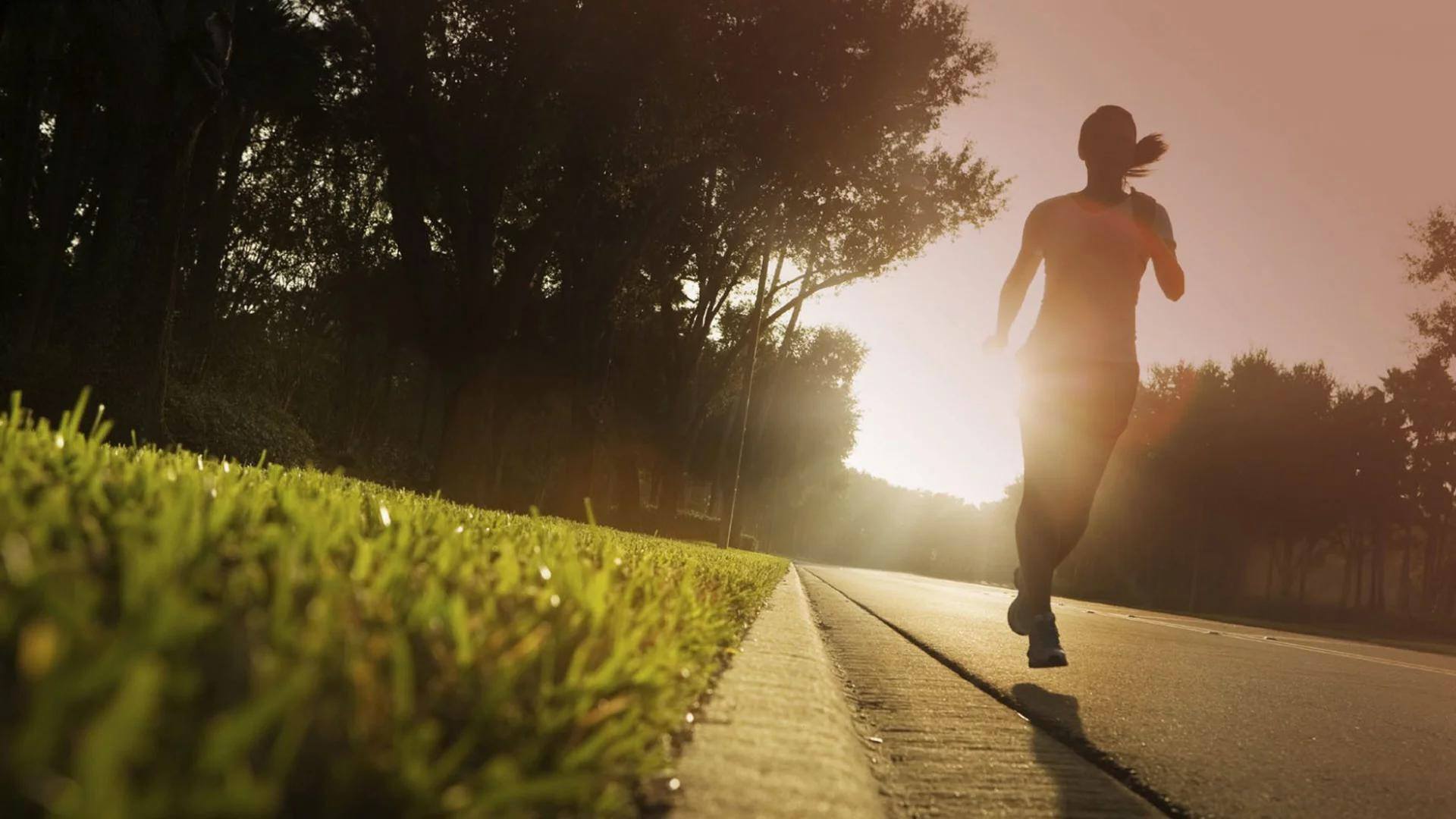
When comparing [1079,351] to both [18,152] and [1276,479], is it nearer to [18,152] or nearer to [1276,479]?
[18,152]

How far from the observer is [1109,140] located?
5.03 meters

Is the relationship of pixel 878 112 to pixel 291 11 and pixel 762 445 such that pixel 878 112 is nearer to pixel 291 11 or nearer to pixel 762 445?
pixel 291 11

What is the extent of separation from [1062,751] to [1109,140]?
333cm

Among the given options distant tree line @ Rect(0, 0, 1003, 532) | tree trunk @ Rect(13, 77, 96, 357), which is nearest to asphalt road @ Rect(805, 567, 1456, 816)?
distant tree line @ Rect(0, 0, 1003, 532)

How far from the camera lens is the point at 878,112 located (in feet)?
64.4

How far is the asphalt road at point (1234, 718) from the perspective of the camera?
2.57 metres

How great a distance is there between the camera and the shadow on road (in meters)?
2.21

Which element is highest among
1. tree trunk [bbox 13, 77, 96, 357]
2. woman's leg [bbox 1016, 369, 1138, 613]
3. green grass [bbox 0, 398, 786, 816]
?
tree trunk [bbox 13, 77, 96, 357]

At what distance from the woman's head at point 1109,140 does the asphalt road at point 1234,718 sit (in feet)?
8.19

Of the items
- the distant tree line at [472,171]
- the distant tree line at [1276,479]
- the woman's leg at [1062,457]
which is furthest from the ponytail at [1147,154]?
the distant tree line at [1276,479]

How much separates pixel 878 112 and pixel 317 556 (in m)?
19.4

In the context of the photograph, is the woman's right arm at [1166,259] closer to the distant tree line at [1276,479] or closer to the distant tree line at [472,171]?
the distant tree line at [472,171]

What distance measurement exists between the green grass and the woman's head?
4.07 m

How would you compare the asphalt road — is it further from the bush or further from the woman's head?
the bush
